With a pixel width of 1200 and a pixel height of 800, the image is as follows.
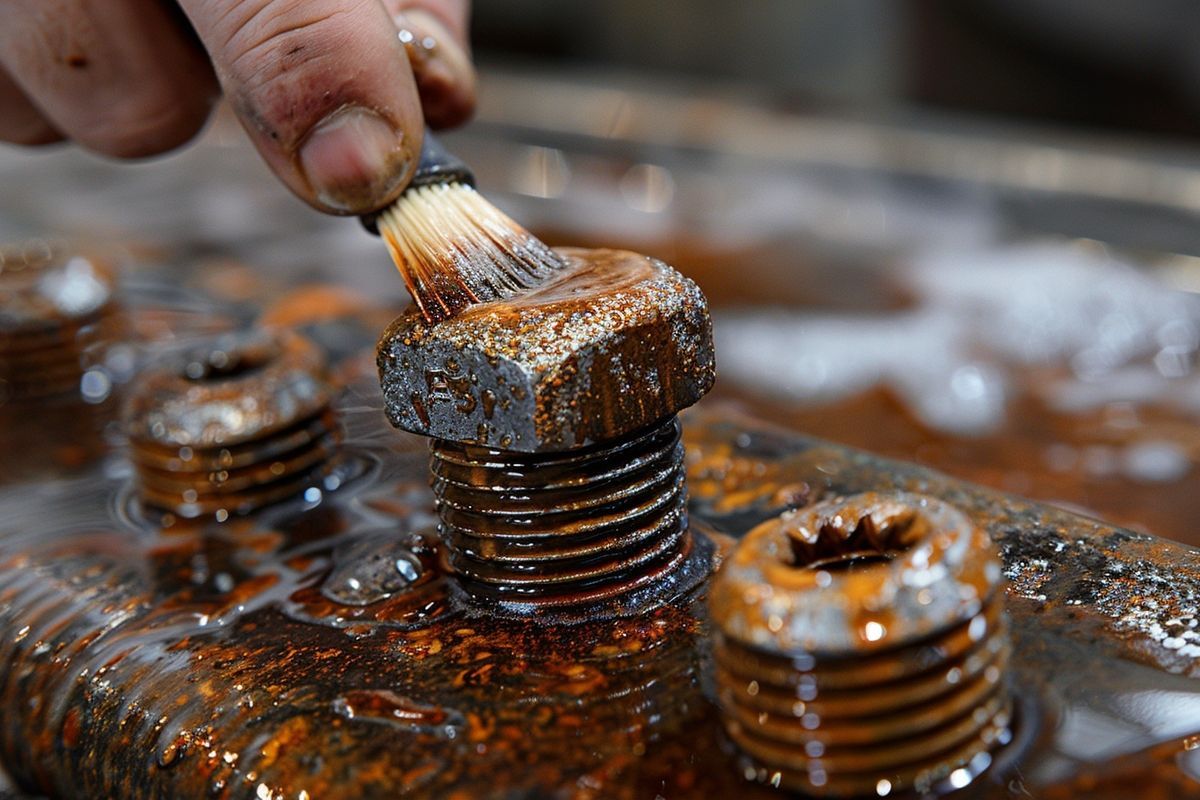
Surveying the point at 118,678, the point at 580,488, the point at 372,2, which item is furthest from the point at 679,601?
the point at 372,2

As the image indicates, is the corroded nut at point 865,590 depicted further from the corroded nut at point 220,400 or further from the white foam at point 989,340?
the white foam at point 989,340

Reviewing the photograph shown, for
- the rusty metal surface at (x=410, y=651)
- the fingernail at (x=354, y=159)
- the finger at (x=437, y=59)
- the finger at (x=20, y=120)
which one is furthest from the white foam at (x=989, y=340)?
the finger at (x=20, y=120)

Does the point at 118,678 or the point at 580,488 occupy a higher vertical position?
the point at 580,488

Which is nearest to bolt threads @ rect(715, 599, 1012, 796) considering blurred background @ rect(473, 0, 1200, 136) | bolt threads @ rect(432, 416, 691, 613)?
bolt threads @ rect(432, 416, 691, 613)

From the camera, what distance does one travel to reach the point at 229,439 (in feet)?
3.73

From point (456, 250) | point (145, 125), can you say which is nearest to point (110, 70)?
point (145, 125)

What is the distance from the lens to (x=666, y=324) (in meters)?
0.84

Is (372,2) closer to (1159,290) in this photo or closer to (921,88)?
(1159,290)

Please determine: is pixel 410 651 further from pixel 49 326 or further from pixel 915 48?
pixel 915 48

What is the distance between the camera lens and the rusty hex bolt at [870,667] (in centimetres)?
63

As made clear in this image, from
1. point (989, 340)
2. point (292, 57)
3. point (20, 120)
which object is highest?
point (292, 57)

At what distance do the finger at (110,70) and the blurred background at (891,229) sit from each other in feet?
1.06

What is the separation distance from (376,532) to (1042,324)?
1053mm

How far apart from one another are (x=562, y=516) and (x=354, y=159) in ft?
1.15
